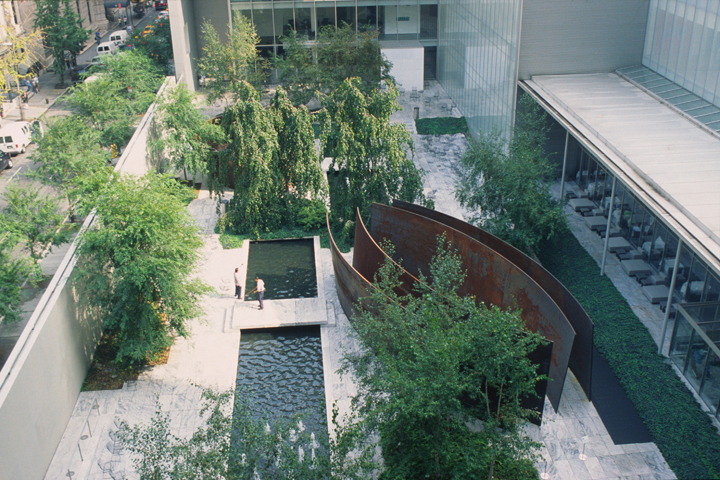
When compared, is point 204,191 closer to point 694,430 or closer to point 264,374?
point 264,374

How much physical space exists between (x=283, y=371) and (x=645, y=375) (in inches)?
353

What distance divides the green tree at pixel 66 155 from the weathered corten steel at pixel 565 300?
1408cm

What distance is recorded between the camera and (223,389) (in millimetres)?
16750

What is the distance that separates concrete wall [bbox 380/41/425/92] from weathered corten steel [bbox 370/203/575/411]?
19106 mm

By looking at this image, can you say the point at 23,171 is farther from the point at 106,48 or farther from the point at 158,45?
the point at 106,48

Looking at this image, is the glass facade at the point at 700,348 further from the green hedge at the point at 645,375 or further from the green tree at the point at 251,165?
the green tree at the point at 251,165

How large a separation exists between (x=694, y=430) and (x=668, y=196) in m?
5.50

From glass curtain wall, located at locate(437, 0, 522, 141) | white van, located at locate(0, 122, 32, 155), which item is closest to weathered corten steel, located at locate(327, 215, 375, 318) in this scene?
glass curtain wall, located at locate(437, 0, 522, 141)

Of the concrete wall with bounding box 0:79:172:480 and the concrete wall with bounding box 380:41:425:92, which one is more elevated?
the concrete wall with bounding box 380:41:425:92

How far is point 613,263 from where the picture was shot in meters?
20.6

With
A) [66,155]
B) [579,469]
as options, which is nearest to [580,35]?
[579,469]

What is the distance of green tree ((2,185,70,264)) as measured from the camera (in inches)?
753

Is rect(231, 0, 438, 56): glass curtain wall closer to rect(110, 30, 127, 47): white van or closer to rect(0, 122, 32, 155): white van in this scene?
rect(0, 122, 32, 155): white van

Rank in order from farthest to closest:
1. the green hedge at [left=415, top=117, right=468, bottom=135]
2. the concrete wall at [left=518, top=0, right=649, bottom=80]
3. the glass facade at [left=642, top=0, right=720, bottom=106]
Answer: the green hedge at [left=415, top=117, right=468, bottom=135]
the concrete wall at [left=518, top=0, right=649, bottom=80]
the glass facade at [left=642, top=0, right=720, bottom=106]
